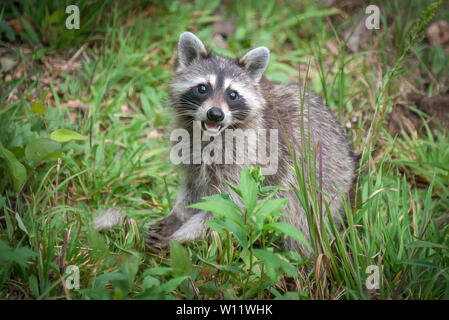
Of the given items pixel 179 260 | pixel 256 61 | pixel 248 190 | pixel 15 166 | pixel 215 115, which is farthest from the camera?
pixel 256 61

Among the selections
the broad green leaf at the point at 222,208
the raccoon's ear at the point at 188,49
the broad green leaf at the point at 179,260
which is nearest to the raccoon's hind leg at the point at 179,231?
the broad green leaf at the point at 179,260

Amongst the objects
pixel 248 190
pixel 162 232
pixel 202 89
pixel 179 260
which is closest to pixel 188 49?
pixel 202 89

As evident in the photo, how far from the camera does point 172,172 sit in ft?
15.2

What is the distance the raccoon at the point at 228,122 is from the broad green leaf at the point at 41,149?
1000 mm

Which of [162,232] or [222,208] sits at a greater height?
[222,208]

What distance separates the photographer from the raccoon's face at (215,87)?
11.5ft

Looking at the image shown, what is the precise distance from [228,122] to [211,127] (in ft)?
0.50

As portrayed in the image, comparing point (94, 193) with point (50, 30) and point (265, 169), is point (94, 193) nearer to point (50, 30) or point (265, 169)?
point (265, 169)

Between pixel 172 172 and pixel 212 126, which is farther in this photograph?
pixel 172 172

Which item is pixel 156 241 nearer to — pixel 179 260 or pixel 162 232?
pixel 162 232

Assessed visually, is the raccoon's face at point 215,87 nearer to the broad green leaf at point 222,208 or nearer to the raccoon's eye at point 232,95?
the raccoon's eye at point 232,95

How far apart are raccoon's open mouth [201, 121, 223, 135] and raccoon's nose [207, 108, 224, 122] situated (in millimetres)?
63

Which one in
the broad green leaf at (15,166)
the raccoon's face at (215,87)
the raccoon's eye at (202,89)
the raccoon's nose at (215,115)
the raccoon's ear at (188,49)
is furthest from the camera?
the raccoon's ear at (188,49)

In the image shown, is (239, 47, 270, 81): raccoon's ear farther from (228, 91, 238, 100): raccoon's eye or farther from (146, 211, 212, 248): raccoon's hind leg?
(146, 211, 212, 248): raccoon's hind leg
